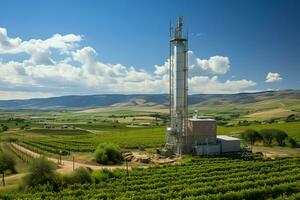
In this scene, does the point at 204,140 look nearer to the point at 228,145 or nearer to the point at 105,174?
the point at 228,145

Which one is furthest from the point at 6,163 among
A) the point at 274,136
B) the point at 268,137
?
the point at 274,136

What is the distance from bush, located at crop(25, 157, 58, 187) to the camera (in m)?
32.8

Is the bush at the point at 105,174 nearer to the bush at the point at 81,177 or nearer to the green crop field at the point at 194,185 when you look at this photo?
the green crop field at the point at 194,185

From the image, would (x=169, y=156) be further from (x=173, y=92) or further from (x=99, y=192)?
(x=99, y=192)

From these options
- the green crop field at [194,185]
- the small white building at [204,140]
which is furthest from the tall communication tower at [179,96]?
the green crop field at [194,185]

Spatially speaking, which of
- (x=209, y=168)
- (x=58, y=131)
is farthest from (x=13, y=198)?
(x=58, y=131)

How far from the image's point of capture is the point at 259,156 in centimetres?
5041

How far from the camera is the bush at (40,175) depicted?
3275 cm

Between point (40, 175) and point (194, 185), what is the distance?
1430 centimetres

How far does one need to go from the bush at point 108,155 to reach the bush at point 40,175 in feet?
51.8

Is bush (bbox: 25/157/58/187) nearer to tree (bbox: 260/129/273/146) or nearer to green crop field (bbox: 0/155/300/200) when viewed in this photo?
green crop field (bbox: 0/155/300/200)

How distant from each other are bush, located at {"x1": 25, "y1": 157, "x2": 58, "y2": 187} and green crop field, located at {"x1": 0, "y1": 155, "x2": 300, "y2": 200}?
5.85ft

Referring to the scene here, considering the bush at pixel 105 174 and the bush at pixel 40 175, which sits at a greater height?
the bush at pixel 40 175

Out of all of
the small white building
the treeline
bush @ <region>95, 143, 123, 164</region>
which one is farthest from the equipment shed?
the treeline
